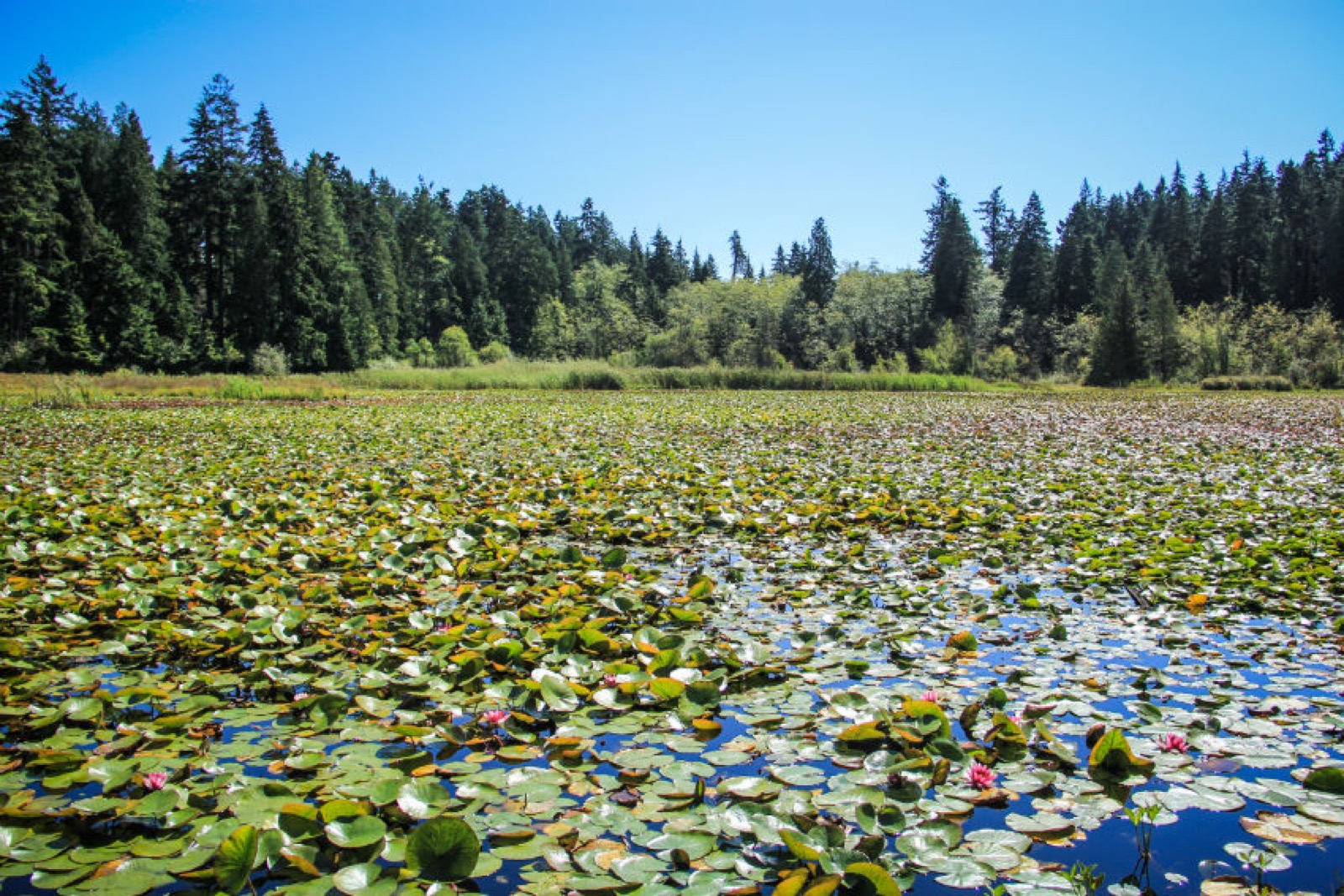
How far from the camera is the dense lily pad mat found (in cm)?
165

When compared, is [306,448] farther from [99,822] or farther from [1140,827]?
[1140,827]

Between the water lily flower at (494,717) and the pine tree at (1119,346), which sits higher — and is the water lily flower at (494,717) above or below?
below

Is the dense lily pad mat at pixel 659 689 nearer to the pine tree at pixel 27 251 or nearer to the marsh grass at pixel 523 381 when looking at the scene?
the marsh grass at pixel 523 381

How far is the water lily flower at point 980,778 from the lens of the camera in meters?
1.89

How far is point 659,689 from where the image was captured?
8.00 ft

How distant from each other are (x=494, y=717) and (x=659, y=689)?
0.53 m

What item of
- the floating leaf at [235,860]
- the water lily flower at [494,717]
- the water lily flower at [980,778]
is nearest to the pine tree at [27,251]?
the water lily flower at [494,717]

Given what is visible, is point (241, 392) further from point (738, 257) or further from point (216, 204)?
point (738, 257)

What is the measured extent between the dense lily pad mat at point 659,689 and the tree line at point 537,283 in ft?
86.5

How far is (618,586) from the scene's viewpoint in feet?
12.1

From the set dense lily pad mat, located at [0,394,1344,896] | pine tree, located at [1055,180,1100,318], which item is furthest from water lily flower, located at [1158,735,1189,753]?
pine tree, located at [1055,180,1100,318]

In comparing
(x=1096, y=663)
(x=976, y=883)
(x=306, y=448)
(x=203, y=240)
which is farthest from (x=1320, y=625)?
(x=203, y=240)

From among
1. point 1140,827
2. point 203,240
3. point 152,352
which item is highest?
point 203,240

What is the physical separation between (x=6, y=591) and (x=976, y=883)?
160 inches
